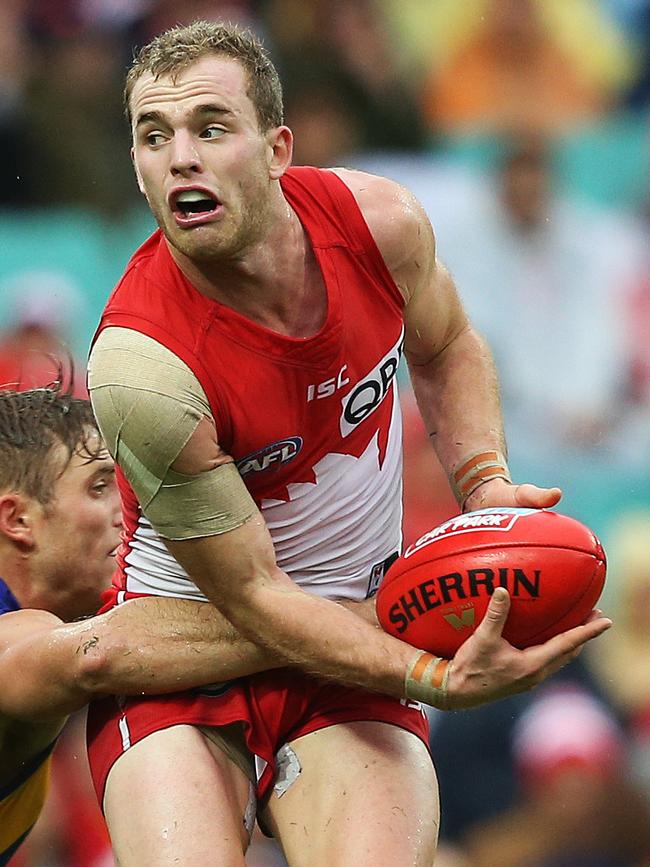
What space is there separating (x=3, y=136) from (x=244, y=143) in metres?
4.65

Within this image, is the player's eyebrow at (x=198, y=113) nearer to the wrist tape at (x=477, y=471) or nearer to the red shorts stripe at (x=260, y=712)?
the wrist tape at (x=477, y=471)

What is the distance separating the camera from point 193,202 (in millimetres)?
3430

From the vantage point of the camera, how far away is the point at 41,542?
420 centimetres

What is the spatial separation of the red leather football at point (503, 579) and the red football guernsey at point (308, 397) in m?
0.33

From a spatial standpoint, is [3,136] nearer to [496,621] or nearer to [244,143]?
[244,143]

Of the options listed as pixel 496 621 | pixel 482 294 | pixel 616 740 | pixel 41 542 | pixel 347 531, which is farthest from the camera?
pixel 482 294

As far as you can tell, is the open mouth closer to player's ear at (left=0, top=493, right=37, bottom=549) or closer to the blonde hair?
the blonde hair

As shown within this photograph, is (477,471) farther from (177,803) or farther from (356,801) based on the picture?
(177,803)

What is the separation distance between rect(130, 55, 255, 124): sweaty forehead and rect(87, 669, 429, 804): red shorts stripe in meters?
1.39

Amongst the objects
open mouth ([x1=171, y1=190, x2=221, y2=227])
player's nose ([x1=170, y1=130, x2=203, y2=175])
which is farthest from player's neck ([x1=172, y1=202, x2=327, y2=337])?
player's nose ([x1=170, y1=130, x2=203, y2=175])

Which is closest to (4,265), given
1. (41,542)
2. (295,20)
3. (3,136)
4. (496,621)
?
(3,136)

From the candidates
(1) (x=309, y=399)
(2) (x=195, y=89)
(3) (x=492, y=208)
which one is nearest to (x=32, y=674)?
(1) (x=309, y=399)

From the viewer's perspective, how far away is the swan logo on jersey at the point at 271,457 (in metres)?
3.54

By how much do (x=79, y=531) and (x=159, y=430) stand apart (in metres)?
1.00
